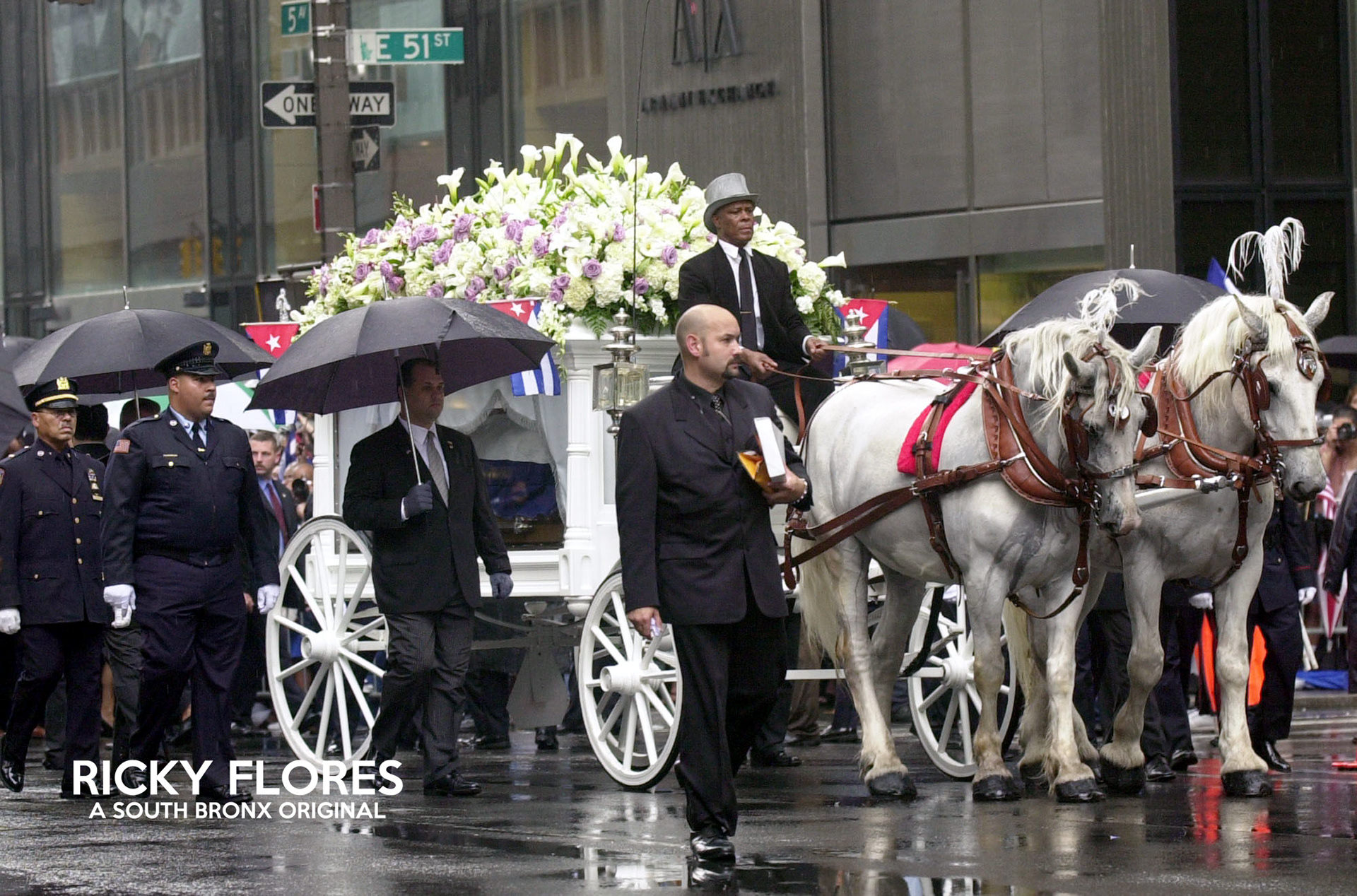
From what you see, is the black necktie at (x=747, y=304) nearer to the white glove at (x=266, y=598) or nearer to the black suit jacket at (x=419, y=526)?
the black suit jacket at (x=419, y=526)

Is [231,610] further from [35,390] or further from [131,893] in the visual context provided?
[131,893]

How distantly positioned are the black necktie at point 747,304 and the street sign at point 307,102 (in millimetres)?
4783

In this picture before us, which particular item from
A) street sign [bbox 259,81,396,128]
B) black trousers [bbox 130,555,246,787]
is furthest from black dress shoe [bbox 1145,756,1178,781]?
street sign [bbox 259,81,396,128]

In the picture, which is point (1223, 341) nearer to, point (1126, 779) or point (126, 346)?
point (1126, 779)

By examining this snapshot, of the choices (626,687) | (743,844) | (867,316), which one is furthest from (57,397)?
(743,844)

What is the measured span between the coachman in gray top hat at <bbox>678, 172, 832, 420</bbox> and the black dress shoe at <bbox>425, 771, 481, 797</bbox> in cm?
242

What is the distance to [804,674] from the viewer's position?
1110 cm

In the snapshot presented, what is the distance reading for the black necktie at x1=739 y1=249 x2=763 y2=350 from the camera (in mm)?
11117

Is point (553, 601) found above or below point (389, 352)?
below

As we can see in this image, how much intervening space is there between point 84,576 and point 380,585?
1.70m

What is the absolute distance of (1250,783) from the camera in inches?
386

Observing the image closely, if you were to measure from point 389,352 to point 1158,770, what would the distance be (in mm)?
4296

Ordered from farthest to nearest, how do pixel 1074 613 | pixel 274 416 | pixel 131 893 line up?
1. pixel 274 416
2. pixel 1074 613
3. pixel 131 893

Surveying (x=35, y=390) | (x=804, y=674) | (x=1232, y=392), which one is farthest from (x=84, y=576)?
(x=1232, y=392)
